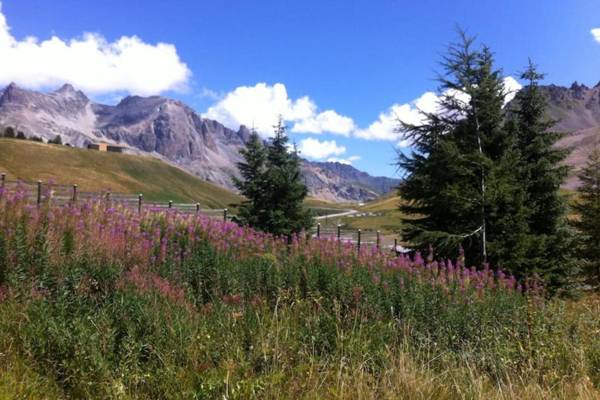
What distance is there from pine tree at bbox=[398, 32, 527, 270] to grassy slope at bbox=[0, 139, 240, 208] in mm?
90072

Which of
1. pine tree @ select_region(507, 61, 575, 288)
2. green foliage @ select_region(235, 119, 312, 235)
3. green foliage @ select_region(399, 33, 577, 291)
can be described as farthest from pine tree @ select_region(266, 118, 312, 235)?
pine tree @ select_region(507, 61, 575, 288)

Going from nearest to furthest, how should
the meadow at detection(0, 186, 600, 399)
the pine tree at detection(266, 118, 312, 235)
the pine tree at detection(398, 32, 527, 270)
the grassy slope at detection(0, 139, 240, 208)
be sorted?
1. the meadow at detection(0, 186, 600, 399)
2. the pine tree at detection(398, 32, 527, 270)
3. the pine tree at detection(266, 118, 312, 235)
4. the grassy slope at detection(0, 139, 240, 208)

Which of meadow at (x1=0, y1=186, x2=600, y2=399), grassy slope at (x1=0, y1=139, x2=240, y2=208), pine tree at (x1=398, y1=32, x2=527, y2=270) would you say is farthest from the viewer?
grassy slope at (x1=0, y1=139, x2=240, y2=208)

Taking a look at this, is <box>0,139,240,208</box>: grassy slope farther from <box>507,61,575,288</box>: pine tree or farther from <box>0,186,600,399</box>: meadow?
<box>0,186,600,399</box>: meadow

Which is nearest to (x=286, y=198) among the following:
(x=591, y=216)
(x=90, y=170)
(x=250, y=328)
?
(x=591, y=216)

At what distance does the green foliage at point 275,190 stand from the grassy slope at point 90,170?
82.3m

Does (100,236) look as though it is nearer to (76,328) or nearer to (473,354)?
(76,328)

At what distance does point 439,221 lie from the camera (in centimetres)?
1511

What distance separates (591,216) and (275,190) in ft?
45.4

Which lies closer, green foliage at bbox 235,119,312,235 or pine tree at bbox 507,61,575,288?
pine tree at bbox 507,61,575,288

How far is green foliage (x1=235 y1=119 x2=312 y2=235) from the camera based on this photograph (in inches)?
765

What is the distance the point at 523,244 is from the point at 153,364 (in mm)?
12691

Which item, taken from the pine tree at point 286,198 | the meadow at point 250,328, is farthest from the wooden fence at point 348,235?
the meadow at point 250,328

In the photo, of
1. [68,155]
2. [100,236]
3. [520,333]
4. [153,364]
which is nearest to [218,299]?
[153,364]
